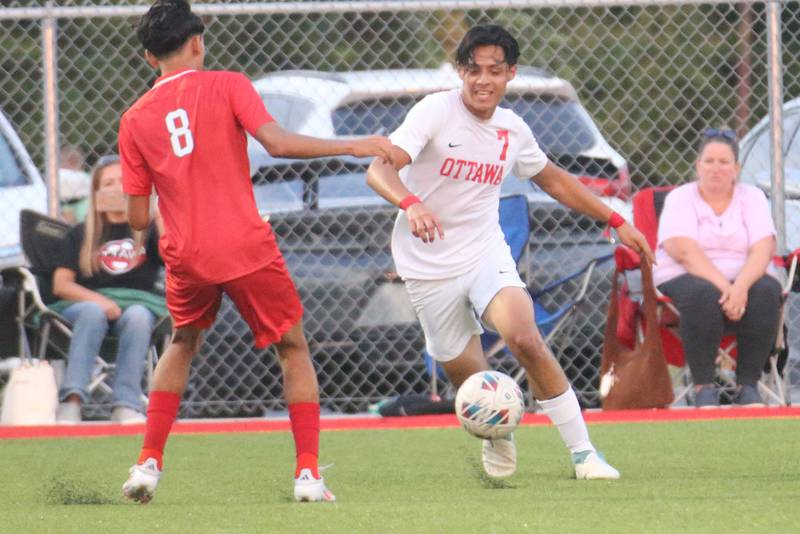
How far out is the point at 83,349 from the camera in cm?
927

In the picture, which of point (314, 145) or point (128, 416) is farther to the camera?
point (128, 416)

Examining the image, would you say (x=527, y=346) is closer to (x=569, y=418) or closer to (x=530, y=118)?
(x=569, y=418)

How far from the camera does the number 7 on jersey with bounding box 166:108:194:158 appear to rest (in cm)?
575

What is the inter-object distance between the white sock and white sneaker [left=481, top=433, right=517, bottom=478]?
0.77 ft

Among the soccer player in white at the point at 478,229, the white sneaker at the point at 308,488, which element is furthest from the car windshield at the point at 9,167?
the white sneaker at the point at 308,488

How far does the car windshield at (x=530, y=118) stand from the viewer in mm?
10602

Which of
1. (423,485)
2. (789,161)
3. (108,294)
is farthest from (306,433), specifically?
(789,161)

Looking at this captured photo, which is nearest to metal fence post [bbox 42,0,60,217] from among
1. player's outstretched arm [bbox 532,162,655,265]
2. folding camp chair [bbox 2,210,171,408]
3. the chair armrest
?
folding camp chair [bbox 2,210,171,408]

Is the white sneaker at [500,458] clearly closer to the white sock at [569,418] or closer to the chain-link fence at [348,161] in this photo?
the white sock at [569,418]

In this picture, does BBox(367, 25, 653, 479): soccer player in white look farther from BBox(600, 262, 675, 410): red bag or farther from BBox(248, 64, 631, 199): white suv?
BBox(248, 64, 631, 199): white suv

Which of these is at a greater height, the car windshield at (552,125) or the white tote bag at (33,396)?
the car windshield at (552,125)

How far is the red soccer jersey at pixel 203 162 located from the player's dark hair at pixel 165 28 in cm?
10

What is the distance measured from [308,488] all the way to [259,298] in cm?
65

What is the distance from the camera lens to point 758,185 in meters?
10.5
